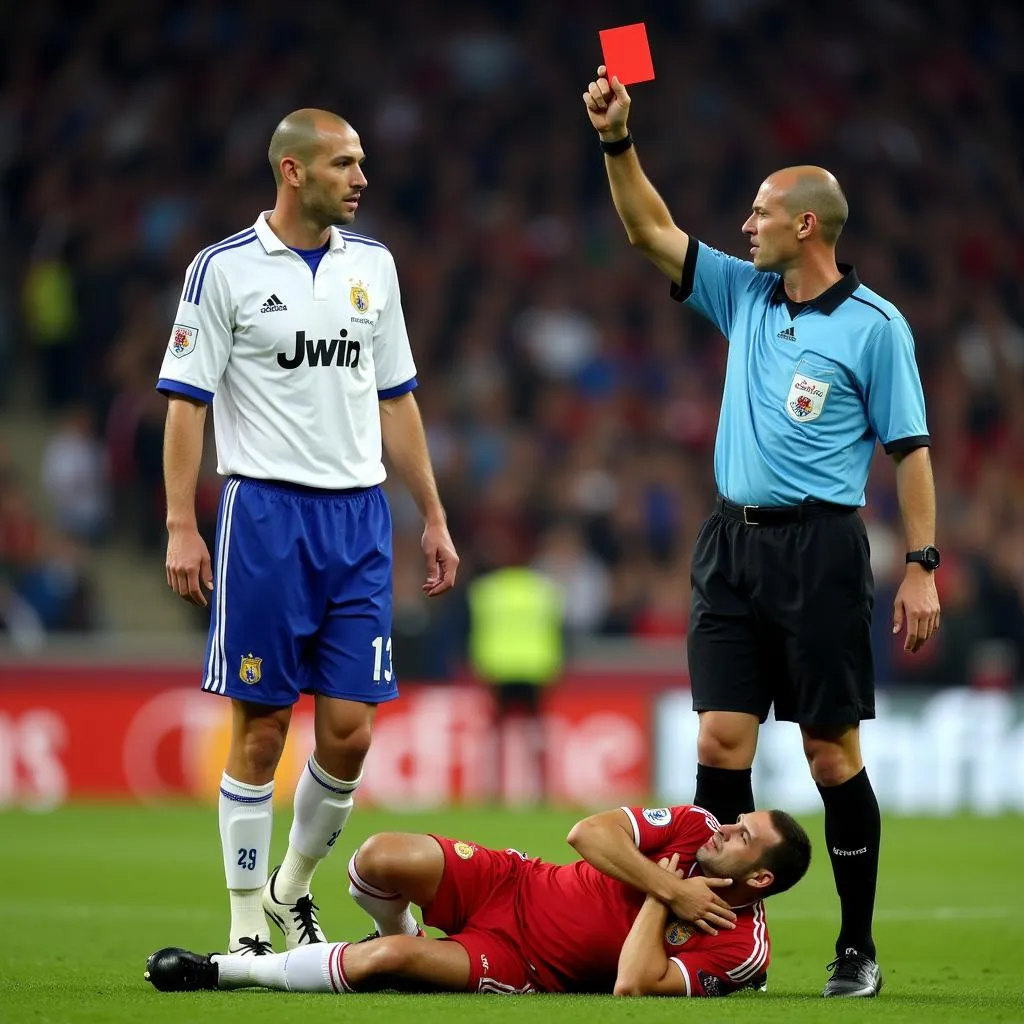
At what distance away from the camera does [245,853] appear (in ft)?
19.7

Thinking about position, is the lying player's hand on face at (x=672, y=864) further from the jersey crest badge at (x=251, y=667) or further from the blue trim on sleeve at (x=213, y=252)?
the blue trim on sleeve at (x=213, y=252)

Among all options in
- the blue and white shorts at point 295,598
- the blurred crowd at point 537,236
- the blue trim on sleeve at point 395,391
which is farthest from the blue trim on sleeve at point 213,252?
the blurred crowd at point 537,236

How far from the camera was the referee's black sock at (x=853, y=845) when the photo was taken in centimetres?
603

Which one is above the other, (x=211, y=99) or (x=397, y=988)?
(x=211, y=99)

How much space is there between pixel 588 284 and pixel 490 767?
6108 millimetres


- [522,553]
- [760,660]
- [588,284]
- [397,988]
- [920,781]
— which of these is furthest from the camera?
[588,284]

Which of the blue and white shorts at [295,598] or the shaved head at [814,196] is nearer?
the blue and white shorts at [295,598]

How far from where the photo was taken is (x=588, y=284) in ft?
63.0

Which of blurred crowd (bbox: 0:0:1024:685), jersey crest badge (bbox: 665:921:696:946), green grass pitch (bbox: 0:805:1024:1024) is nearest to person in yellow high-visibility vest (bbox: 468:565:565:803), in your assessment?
blurred crowd (bbox: 0:0:1024:685)

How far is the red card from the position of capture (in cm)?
618

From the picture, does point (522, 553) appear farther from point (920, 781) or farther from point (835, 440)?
point (835, 440)

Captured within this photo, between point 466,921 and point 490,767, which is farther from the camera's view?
point 490,767

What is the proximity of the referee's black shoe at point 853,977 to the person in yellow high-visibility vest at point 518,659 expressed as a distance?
878 cm

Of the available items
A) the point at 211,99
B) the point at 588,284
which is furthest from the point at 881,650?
the point at 211,99
